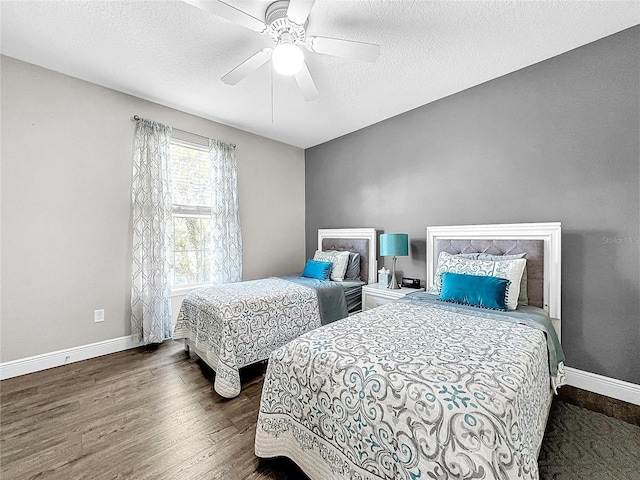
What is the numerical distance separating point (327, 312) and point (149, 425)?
174cm

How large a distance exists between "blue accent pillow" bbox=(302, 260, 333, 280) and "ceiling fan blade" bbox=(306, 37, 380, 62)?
2.32 metres

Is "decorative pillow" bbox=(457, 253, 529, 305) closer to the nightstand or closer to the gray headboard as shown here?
the gray headboard

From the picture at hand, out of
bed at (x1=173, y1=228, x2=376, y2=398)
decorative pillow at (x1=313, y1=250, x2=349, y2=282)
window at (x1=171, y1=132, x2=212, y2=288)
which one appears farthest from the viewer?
decorative pillow at (x1=313, y1=250, x2=349, y2=282)

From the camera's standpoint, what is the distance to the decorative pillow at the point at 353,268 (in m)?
3.71

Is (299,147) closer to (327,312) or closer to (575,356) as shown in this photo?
(327,312)

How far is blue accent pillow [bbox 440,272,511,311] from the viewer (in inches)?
80.0

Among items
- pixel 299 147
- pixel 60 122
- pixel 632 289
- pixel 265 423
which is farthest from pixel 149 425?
pixel 299 147

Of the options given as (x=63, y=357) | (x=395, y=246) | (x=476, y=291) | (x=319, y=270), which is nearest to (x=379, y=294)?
(x=395, y=246)

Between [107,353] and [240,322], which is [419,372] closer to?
[240,322]

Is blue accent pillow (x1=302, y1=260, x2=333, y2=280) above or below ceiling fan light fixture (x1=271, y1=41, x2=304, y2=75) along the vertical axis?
below

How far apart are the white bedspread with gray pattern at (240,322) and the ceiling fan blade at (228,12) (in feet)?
6.65

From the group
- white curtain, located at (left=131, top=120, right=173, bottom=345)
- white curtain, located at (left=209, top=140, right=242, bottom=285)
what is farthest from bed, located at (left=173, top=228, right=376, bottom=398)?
white curtain, located at (left=209, top=140, right=242, bottom=285)

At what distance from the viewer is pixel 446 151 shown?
3.01 meters

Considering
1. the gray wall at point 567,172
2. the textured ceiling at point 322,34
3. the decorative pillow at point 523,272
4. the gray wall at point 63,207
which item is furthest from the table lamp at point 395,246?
the gray wall at point 63,207
